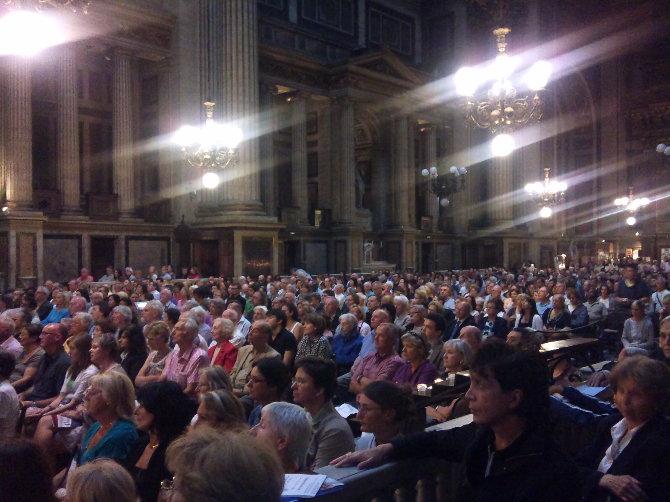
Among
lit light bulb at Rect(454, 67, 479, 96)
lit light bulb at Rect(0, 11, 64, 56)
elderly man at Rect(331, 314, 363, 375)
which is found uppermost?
lit light bulb at Rect(454, 67, 479, 96)

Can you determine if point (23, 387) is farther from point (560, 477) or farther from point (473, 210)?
point (473, 210)

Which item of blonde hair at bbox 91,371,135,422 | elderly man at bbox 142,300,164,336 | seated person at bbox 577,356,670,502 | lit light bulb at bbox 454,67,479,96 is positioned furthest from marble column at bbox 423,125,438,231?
seated person at bbox 577,356,670,502

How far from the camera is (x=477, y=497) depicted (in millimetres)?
2172

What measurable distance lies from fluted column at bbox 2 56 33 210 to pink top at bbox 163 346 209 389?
39.8 feet

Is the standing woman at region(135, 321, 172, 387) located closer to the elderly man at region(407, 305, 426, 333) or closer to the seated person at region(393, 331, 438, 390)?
the seated person at region(393, 331, 438, 390)

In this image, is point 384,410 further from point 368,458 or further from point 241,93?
point 241,93

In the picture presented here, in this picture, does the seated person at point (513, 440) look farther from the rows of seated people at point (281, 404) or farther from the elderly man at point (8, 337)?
the elderly man at point (8, 337)

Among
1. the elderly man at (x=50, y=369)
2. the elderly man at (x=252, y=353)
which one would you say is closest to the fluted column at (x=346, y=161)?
the elderly man at (x=252, y=353)

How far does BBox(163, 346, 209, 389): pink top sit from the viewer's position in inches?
211

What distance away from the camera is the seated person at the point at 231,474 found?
1.54 meters

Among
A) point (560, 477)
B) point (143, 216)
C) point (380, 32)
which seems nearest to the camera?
point (560, 477)

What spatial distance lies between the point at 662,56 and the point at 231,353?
35.6 metres

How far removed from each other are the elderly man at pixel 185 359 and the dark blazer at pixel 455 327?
3673 mm

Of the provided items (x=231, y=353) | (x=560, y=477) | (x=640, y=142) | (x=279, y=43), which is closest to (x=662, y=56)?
(x=640, y=142)
